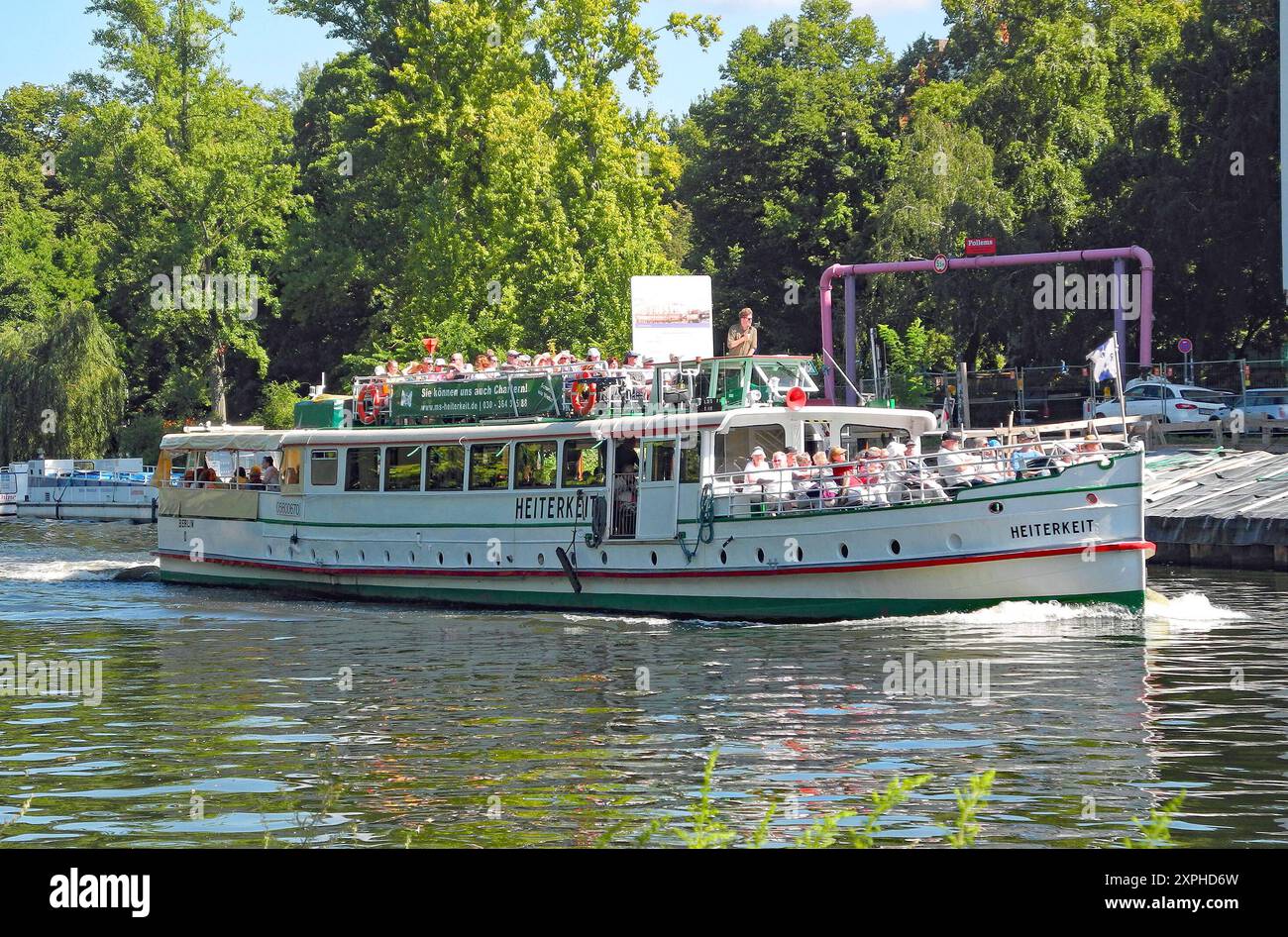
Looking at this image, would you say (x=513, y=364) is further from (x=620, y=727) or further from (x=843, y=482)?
(x=620, y=727)

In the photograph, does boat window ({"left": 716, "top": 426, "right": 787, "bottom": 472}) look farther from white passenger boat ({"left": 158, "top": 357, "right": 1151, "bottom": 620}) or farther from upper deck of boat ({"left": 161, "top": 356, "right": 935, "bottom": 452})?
upper deck of boat ({"left": 161, "top": 356, "right": 935, "bottom": 452})

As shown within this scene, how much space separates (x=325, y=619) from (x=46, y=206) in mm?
72253

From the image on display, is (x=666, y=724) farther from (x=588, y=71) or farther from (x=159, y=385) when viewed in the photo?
(x=159, y=385)

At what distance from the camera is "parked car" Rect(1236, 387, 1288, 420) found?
1860 inches

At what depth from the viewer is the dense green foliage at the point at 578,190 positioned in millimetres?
58125

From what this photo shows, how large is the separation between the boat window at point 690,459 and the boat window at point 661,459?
0.21m

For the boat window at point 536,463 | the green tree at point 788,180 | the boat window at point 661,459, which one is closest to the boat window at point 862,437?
the boat window at point 661,459

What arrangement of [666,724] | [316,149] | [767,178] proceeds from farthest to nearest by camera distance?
[316,149] → [767,178] → [666,724]

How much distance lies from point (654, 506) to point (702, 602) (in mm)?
1900

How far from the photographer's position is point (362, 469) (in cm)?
3288

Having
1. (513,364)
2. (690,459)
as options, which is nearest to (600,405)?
(690,459)

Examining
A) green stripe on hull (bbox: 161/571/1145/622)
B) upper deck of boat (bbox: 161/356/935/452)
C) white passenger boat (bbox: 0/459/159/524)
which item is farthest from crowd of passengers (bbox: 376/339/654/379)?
white passenger boat (bbox: 0/459/159/524)

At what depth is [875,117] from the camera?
250 feet
